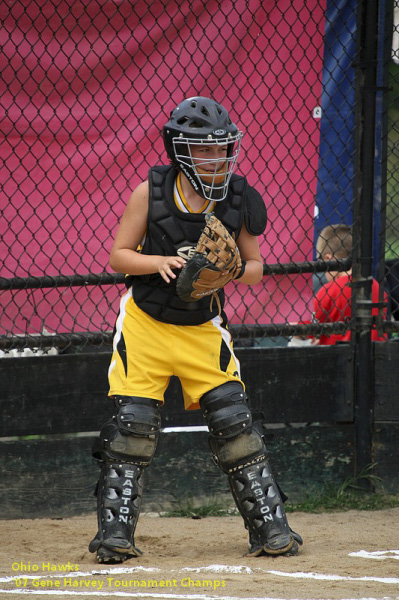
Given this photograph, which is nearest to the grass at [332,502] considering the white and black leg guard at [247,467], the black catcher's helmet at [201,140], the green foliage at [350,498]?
the green foliage at [350,498]

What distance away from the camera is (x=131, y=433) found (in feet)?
13.3

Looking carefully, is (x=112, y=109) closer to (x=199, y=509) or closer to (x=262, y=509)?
(x=199, y=509)

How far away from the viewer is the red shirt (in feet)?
18.5

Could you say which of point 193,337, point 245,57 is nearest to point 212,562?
point 193,337

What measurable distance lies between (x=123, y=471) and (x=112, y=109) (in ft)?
7.55

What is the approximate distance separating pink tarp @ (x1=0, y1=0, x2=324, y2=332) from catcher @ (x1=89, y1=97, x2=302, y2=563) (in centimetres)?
124

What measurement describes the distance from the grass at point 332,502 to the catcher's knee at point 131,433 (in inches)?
52.5

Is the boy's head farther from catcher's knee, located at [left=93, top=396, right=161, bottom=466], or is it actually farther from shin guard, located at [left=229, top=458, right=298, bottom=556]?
catcher's knee, located at [left=93, top=396, right=161, bottom=466]

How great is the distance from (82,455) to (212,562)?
1438 millimetres

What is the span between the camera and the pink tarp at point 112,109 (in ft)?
17.4

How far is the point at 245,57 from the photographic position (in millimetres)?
5484

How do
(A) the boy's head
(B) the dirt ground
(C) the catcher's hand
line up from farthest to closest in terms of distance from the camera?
(A) the boy's head, (C) the catcher's hand, (B) the dirt ground

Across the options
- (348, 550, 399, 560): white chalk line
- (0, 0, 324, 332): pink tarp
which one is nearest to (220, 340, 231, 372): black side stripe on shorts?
(348, 550, 399, 560): white chalk line

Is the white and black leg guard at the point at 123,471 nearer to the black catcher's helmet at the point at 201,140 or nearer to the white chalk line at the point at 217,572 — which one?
the white chalk line at the point at 217,572
